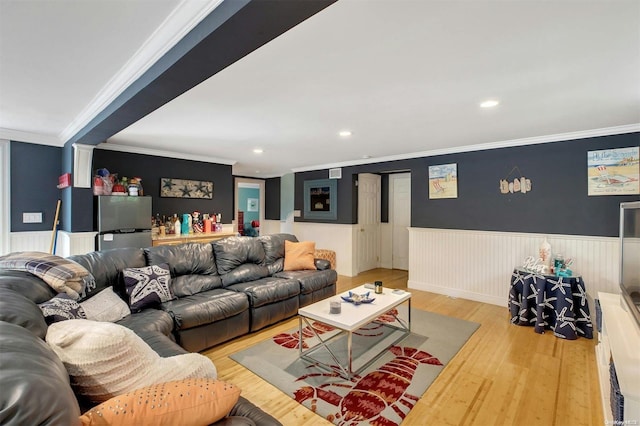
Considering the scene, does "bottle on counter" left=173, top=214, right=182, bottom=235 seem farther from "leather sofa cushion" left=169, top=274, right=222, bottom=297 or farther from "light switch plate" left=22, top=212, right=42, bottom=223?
"leather sofa cushion" left=169, top=274, right=222, bottom=297

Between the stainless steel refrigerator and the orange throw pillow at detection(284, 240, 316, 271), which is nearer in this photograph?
the stainless steel refrigerator

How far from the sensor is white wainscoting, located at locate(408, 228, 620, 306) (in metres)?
3.48

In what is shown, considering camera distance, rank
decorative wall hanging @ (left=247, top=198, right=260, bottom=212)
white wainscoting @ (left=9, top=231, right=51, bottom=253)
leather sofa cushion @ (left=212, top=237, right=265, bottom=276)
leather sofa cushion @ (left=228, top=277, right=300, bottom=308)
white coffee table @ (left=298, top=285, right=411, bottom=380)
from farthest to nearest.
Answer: decorative wall hanging @ (left=247, top=198, right=260, bottom=212), white wainscoting @ (left=9, top=231, right=51, bottom=253), leather sofa cushion @ (left=212, top=237, right=265, bottom=276), leather sofa cushion @ (left=228, top=277, right=300, bottom=308), white coffee table @ (left=298, top=285, right=411, bottom=380)

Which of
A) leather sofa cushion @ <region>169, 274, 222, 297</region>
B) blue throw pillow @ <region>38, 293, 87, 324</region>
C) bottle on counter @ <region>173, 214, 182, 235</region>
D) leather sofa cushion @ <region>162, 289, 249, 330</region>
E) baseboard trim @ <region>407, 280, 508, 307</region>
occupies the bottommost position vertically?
baseboard trim @ <region>407, 280, 508, 307</region>

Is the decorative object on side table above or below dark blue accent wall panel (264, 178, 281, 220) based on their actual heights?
below

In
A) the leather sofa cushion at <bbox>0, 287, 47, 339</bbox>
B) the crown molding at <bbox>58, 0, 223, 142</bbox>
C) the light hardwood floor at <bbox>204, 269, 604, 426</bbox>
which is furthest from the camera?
the light hardwood floor at <bbox>204, 269, 604, 426</bbox>

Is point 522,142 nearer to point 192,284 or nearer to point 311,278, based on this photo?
point 311,278

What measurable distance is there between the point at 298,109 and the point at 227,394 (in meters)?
2.35

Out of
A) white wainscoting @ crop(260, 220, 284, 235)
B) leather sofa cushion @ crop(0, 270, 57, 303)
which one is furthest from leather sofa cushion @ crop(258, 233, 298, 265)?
white wainscoting @ crop(260, 220, 284, 235)

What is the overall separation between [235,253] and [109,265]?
1.31 metres

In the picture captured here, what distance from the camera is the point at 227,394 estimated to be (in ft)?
3.57

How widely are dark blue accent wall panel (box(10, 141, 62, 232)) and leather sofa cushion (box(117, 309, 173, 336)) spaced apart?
9.45 ft

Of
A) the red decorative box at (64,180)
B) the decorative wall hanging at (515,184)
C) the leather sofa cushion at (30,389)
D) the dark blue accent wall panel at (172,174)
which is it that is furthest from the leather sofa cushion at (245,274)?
the decorative wall hanging at (515,184)

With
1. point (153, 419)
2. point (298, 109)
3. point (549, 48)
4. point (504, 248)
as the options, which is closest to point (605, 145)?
point (504, 248)
